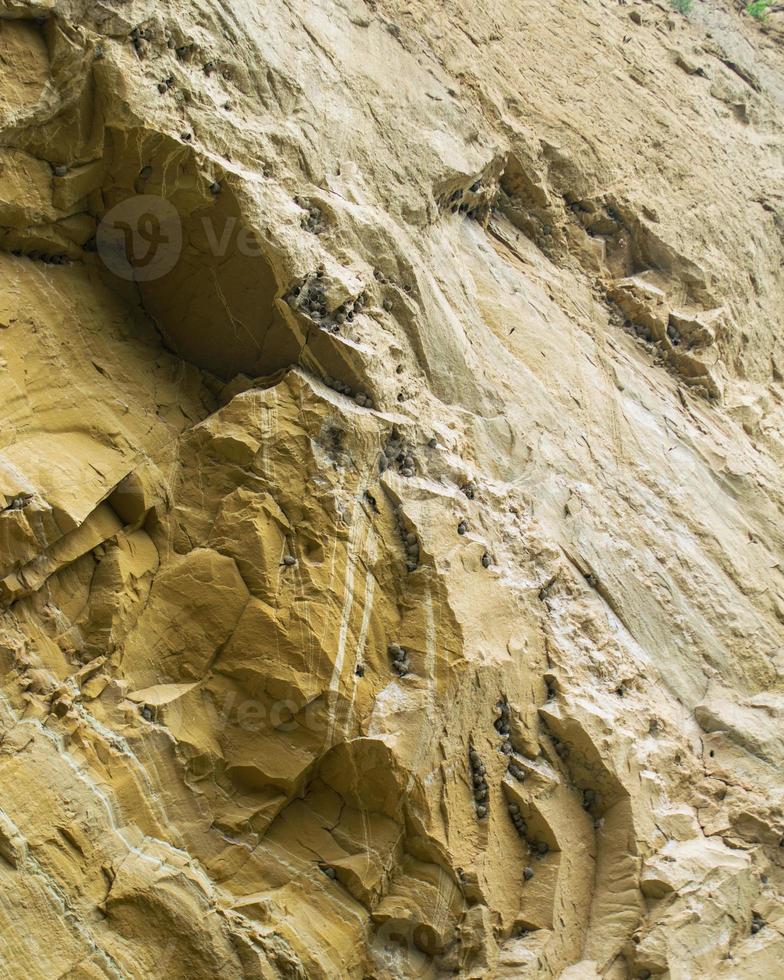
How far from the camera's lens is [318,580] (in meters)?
5.96

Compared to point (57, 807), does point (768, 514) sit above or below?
above

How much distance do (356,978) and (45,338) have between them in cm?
450

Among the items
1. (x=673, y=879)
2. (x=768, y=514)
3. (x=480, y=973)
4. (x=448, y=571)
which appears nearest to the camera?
(x=480, y=973)

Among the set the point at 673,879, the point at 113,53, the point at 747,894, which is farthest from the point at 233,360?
the point at 747,894

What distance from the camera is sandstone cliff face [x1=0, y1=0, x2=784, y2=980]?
521cm

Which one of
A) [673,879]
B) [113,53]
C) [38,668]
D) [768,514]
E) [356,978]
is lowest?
→ [356,978]

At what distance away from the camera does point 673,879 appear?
596cm

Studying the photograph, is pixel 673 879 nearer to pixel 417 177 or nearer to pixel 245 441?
pixel 245 441

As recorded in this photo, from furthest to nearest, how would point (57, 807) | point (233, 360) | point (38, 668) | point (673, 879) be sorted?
point (233, 360) → point (673, 879) → point (38, 668) → point (57, 807)

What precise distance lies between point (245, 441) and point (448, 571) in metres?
1.69

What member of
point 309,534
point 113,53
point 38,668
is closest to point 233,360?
point 309,534

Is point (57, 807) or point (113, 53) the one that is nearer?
point (57, 807)

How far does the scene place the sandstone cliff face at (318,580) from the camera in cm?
521

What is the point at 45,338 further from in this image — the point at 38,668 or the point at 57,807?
the point at 57,807
